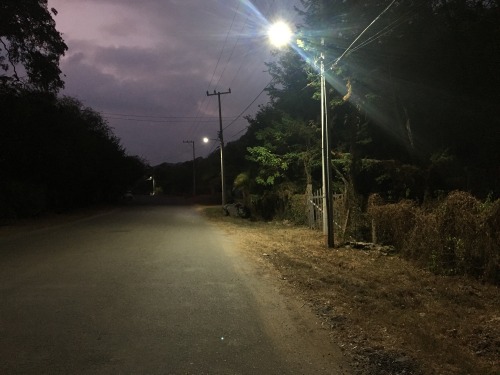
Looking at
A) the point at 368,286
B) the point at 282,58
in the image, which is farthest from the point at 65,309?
the point at 282,58

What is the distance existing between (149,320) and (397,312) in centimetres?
358

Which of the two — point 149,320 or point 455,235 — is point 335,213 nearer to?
point 455,235

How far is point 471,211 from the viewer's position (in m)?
8.77

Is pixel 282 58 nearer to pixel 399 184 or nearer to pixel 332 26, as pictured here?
pixel 332 26

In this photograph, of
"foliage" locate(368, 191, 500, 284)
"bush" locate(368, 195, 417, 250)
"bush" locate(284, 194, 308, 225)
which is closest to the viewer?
"foliage" locate(368, 191, 500, 284)

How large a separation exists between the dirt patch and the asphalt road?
48 cm

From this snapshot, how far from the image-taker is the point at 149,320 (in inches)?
253

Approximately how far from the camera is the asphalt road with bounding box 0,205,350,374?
193 inches

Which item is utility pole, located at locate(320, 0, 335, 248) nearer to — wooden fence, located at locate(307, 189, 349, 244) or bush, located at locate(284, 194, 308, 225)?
wooden fence, located at locate(307, 189, 349, 244)

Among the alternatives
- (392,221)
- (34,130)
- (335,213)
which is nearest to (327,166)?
(392,221)

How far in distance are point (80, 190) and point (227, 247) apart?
31.0 metres

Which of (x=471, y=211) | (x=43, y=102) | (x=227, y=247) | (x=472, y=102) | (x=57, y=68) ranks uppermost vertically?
(x=57, y=68)

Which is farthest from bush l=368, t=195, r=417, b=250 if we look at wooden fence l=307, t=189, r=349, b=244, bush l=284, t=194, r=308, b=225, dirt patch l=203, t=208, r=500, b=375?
bush l=284, t=194, r=308, b=225

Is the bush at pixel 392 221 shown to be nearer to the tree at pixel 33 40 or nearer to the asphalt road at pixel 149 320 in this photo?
the asphalt road at pixel 149 320
